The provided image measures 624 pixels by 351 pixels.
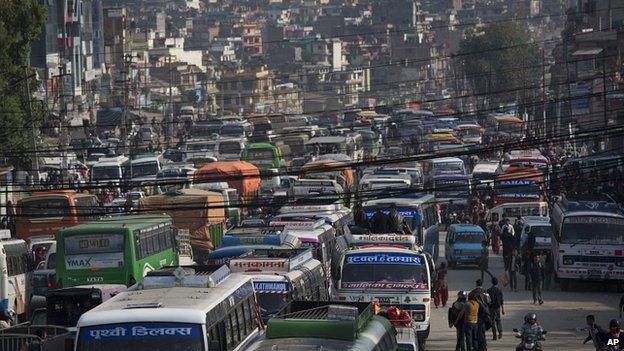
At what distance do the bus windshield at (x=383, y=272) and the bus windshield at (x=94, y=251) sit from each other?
236 inches

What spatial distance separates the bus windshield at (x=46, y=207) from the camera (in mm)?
41844

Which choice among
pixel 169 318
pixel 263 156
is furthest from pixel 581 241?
pixel 263 156

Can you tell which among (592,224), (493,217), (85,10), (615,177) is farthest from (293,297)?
(85,10)

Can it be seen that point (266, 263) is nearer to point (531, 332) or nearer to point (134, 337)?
point (531, 332)

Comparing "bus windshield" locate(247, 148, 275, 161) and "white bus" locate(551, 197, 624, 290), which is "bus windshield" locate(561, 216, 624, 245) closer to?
"white bus" locate(551, 197, 624, 290)

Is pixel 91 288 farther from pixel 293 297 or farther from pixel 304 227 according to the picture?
pixel 304 227

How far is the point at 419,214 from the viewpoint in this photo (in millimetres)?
41906

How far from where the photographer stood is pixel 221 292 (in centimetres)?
1900

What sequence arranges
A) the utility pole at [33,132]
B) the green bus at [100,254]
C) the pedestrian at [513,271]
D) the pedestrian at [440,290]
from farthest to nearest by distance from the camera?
the utility pole at [33,132], the pedestrian at [513,271], the pedestrian at [440,290], the green bus at [100,254]

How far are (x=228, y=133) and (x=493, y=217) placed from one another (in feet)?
141

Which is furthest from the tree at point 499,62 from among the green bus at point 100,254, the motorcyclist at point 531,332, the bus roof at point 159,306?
the bus roof at point 159,306

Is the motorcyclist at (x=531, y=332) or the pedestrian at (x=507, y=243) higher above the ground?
the motorcyclist at (x=531, y=332)

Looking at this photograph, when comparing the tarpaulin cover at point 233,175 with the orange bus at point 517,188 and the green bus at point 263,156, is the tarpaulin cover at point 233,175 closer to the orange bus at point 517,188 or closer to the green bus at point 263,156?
the orange bus at point 517,188

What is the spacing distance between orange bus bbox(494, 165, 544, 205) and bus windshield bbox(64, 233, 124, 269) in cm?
2193
